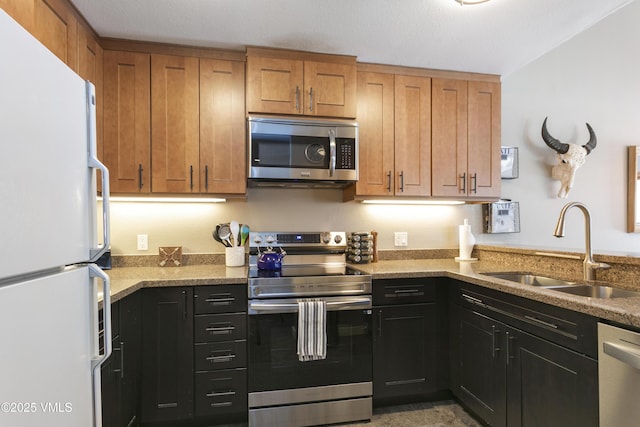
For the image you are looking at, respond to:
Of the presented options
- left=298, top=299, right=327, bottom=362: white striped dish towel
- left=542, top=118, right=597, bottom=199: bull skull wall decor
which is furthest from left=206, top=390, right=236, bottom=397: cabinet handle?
left=542, top=118, right=597, bottom=199: bull skull wall decor

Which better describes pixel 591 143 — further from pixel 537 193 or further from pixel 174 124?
pixel 174 124

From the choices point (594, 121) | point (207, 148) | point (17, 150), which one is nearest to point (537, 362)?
point (17, 150)

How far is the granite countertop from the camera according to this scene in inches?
47.5

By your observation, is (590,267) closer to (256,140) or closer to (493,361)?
(493,361)

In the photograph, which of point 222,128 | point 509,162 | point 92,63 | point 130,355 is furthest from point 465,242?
point 92,63

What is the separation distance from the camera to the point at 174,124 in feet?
7.14

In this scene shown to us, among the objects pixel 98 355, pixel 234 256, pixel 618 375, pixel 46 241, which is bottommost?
pixel 618 375

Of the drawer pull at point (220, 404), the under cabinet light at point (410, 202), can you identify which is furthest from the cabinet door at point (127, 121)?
the under cabinet light at point (410, 202)

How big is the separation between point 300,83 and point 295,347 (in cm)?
174

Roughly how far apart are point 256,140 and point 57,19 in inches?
45.0

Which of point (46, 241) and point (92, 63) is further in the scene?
point (92, 63)

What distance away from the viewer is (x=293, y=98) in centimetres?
228

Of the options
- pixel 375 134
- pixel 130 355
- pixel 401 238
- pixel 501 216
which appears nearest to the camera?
pixel 130 355

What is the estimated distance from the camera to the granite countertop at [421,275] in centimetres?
121
